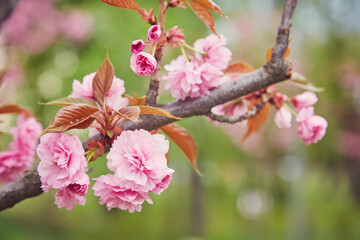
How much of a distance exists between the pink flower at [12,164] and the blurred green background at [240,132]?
1.38 meters

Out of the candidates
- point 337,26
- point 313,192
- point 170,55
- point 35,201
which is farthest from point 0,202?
point 313,192

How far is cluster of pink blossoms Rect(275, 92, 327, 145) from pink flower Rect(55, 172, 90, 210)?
569mm

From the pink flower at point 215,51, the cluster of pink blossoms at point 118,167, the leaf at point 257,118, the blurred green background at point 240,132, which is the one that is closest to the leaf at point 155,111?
the cluster of pink blossoms at point 118,167

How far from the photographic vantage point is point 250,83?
0.87m

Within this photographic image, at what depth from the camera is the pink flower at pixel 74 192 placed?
68cm

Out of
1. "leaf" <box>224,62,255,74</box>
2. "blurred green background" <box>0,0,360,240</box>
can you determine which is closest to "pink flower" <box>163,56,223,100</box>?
"leaf" <box>224,62,255,74</box>

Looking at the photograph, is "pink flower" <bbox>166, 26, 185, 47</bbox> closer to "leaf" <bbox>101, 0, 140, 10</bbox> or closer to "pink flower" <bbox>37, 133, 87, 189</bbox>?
"leaf" <bbox>101, 0, 140, 10</bbox>

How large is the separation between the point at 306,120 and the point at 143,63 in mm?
501

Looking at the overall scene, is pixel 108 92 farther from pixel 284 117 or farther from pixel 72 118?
pixel 284 117

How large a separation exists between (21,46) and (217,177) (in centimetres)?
1117

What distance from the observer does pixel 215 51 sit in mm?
888

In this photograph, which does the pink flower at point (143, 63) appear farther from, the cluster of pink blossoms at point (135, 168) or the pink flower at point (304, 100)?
the pink flower at point (304, 100)

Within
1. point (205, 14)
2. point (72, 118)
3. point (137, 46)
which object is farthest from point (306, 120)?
point (72, 118)

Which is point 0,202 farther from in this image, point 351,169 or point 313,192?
point 313,192
